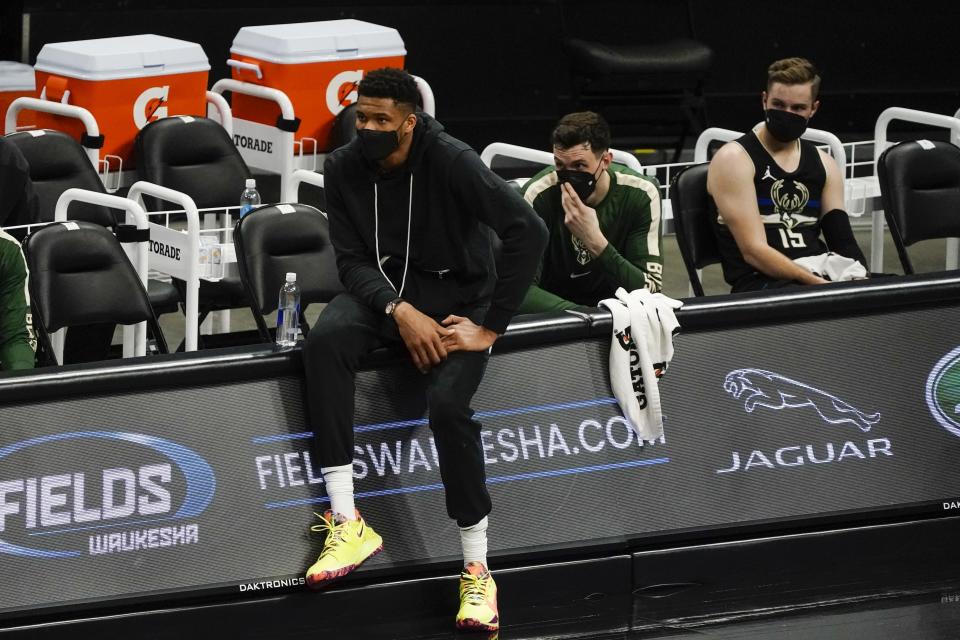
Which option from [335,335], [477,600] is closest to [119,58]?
[335,335]

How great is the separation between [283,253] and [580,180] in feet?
3.42

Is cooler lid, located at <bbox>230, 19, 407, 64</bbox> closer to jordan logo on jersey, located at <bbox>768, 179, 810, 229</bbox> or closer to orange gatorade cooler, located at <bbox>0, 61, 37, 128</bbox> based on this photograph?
orange gatorade cooler, located at <bbox>0, 61, 37, 128</bbox>

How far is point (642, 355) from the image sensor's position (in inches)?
205

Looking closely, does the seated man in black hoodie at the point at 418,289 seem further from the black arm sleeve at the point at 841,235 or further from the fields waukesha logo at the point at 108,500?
the black arm sleeve at the point at 841,235

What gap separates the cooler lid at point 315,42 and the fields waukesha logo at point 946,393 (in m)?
3.40

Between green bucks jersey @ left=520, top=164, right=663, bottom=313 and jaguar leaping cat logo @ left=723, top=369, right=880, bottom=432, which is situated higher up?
green bucks jersey @ left=520, top=164, right=663, bottom=313

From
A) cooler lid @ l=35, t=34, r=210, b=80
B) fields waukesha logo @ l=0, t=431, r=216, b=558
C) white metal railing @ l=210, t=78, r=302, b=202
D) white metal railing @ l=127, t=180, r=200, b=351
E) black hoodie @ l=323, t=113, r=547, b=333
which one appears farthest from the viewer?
white metal railing @ l=210, t=78, r=302, b=202

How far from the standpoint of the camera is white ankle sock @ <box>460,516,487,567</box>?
4.84 meters

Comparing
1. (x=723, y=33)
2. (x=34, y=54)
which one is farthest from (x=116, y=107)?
(x=723, y=33)

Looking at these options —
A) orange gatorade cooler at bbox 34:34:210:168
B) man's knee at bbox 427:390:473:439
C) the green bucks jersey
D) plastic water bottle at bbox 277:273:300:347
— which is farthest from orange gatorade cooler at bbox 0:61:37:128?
man's knee at bbox 427:390:473:439

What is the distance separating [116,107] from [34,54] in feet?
8.78

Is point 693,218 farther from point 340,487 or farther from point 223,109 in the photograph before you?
point 223,109

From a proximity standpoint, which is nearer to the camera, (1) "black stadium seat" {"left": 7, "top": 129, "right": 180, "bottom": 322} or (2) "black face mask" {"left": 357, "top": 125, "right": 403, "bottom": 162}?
(2) "black face mask" {"left": 357, "top": 125, "right": 403, "bottom": 162}

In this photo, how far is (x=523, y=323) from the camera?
517cm
